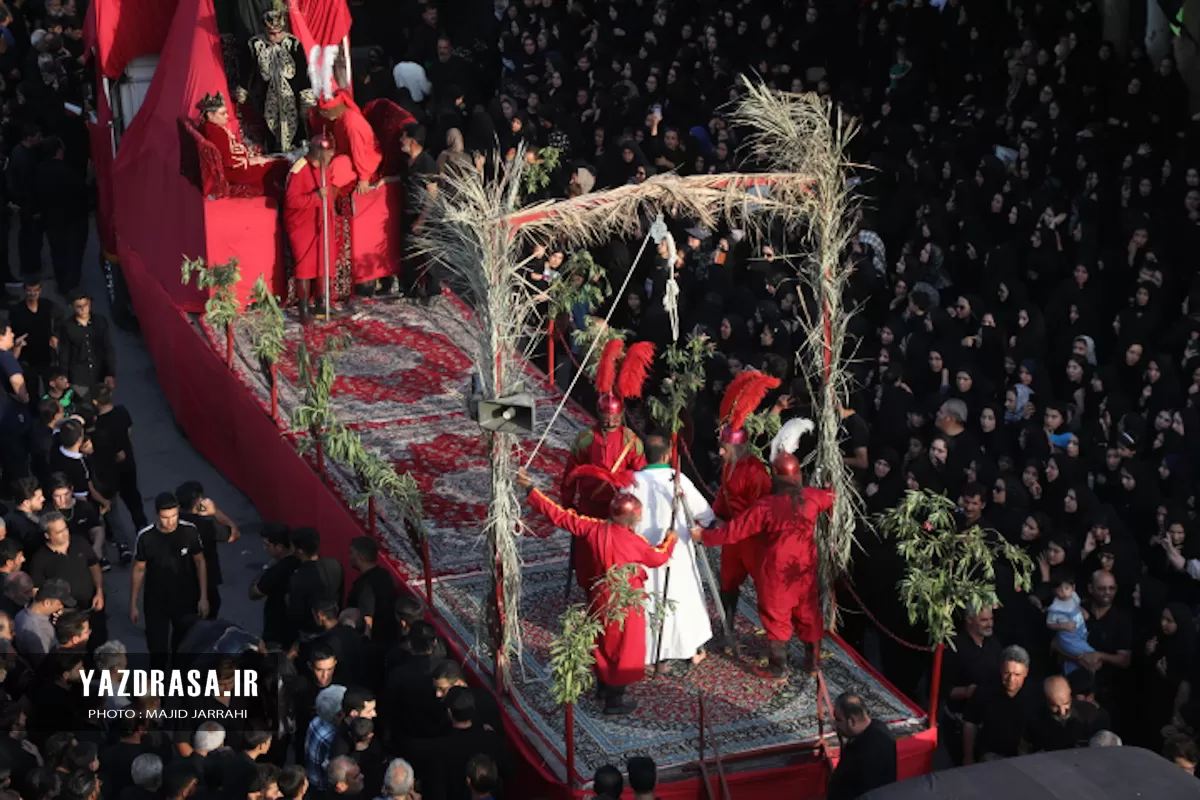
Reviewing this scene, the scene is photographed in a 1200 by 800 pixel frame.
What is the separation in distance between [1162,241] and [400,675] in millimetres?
7003

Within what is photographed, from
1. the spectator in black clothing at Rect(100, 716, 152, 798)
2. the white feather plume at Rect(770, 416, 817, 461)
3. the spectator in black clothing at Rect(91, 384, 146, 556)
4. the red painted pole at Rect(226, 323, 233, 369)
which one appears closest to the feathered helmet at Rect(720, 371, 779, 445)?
the white feather plume at Rect(770, 416, 817, 461)

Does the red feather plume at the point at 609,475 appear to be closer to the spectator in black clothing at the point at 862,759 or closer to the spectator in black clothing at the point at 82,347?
the spectator in black clothing at the point at 862,759

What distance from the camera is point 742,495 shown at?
1070cm

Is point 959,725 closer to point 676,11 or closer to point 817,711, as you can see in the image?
point 817,711

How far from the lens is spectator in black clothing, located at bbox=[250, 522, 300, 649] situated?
1092cm

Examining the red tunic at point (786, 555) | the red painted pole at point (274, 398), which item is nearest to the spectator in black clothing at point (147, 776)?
the red tunic at point (786, 555)

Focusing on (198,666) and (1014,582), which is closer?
(198,666)

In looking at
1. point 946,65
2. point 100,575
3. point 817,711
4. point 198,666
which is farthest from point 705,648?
point 946,65

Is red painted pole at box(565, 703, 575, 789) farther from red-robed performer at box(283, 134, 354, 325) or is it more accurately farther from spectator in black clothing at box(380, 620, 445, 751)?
red-robed performer at box(283, 134, 354, 325)

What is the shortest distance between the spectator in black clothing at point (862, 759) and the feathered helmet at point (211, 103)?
780 cm

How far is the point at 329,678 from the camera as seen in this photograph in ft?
32.4

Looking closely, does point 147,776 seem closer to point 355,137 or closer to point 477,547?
point 477,547

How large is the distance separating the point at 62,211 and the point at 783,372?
297 inches

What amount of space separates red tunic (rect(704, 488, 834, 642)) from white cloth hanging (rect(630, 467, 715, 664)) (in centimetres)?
34
